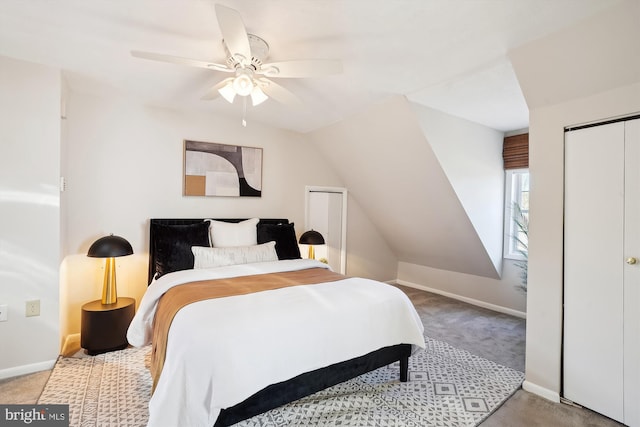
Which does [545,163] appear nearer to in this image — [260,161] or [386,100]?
[386,100]

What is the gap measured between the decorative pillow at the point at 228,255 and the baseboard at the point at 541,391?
7.71 feet

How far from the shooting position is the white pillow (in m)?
3.24

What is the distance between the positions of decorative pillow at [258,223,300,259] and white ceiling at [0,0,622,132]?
148cm

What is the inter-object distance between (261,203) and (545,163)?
9.89ft

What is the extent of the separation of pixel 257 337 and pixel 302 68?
5.22ft

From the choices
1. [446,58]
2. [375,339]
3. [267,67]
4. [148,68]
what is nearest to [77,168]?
[148,68]

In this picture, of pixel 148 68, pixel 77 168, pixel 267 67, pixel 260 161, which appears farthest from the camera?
pixel 260 161

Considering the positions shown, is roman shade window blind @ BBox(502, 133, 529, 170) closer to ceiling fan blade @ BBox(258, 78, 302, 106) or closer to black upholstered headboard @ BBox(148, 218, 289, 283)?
ceiling fan blade @ BBox(258, 78, 302, 106)

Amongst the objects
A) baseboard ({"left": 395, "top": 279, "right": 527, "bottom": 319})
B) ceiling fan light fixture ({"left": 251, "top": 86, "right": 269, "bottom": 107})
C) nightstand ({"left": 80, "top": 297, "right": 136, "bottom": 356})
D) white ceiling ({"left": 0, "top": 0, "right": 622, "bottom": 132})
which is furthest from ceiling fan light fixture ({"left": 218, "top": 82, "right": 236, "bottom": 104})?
baseboard ({"left": 395, "top": 279, "right": 527, "bottom": 319})

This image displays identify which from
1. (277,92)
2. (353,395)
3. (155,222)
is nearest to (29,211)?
(155,222)

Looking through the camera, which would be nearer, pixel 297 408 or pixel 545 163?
pixel 297 408

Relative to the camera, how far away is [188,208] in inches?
140

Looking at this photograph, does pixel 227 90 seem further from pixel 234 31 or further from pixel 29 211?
pixel 29 211

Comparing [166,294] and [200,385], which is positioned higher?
[166,294]
